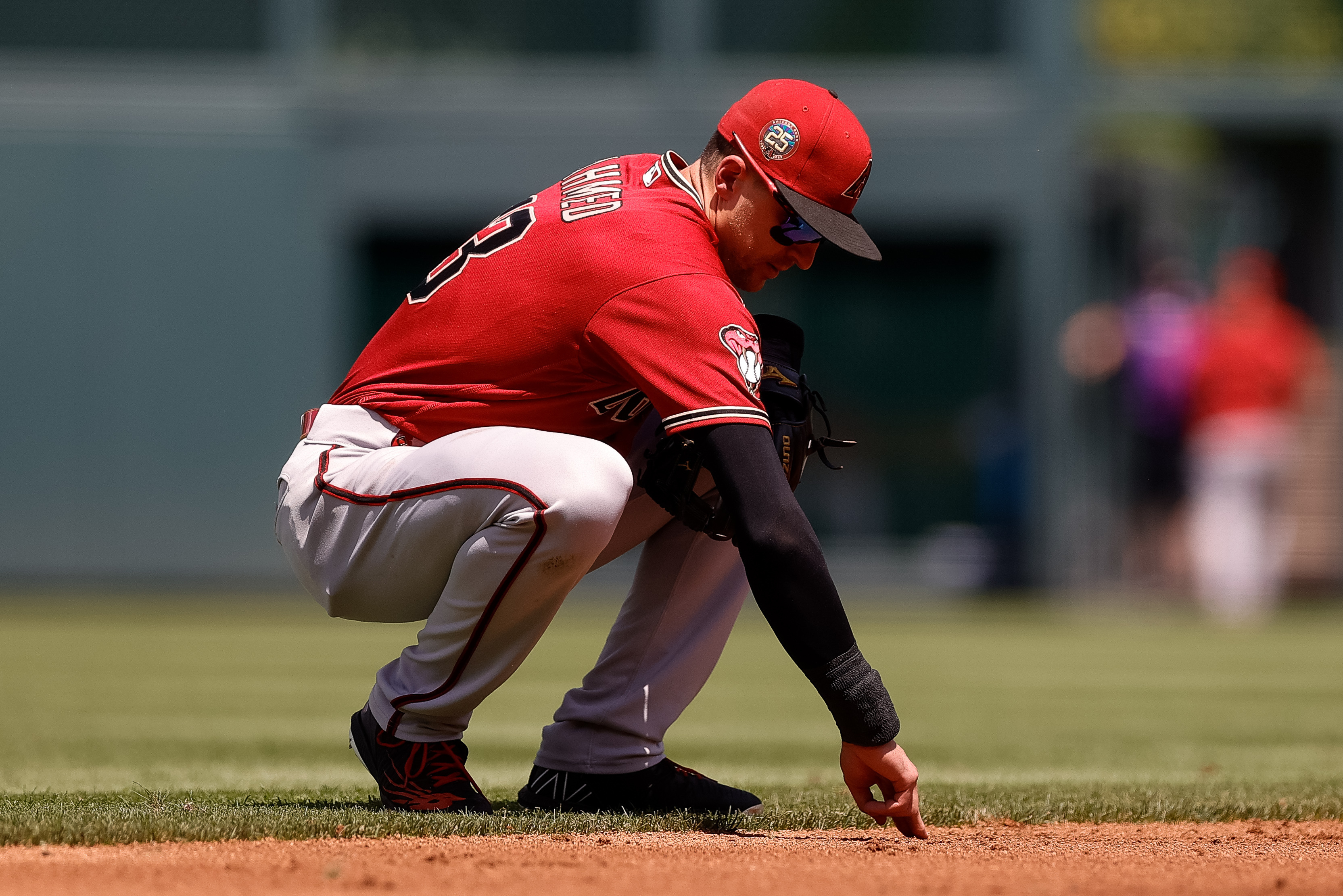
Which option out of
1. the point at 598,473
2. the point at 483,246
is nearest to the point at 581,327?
the point at 598,473

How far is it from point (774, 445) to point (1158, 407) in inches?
429

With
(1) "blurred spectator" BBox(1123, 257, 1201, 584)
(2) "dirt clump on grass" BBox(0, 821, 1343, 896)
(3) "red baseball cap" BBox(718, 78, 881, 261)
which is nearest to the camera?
(2) "dirt clump on grass" BBox(0, 821, 1343, 896)

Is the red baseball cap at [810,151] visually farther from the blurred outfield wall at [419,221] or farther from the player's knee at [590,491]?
the blurred outfield wall at [419,221]

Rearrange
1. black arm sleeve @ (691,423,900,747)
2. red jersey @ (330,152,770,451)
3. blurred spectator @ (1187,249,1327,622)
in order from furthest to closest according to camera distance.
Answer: blurred spectator @ (1187,249,1327,622), red jersey @ (330,152,770,451), black arm sleeve @ (691,423,900,747)

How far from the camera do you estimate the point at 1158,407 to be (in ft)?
45.5

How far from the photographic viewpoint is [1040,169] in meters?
15.1

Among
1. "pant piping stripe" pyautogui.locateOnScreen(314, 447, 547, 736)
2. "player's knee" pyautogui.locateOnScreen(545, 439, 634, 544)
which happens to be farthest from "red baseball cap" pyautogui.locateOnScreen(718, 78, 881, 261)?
"pant piping stripe" pyautogui.locateOnScreen(314, 447, 547, 736)

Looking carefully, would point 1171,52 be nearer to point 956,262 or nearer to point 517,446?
point 956,262

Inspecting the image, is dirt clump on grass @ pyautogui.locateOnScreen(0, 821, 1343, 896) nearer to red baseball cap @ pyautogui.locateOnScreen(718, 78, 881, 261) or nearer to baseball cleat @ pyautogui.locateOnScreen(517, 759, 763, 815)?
baseball cleat @ pyautogui.locateOnScreen(517, 759, 763, 815)

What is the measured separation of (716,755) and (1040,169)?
1063 centimetres

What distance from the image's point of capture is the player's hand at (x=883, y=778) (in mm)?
3465

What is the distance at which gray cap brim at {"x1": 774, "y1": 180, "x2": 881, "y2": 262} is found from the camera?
12.2 feet

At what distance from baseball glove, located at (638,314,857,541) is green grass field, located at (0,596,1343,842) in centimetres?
68

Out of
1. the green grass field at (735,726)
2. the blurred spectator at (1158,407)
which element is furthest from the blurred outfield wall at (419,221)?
the green grass field at (735,726)
